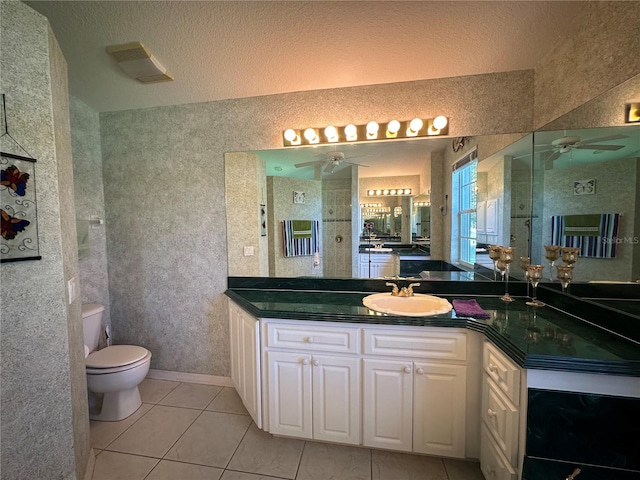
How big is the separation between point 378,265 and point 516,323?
92 cm

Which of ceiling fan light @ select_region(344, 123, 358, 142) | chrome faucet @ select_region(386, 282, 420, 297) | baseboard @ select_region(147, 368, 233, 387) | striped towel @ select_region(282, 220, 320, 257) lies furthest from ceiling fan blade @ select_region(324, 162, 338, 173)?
baseboard @ select_region(147, 368, 233, 387)

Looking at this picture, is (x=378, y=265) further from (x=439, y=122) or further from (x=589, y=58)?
(x=589, y=58)

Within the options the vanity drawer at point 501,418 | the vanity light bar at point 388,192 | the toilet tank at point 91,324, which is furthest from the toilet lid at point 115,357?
the vanity drawer at point 501,418

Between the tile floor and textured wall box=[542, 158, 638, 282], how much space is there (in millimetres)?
1245

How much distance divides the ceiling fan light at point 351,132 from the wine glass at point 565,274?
4.78 ft

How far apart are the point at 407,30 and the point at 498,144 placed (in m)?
0.97

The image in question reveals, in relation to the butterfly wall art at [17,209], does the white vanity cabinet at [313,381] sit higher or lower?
lower

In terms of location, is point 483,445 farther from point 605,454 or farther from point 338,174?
point 338,174

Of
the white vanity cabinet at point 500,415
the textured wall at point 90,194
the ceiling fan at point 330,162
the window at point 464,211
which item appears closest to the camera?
the white vanity cabinet at point 500,415

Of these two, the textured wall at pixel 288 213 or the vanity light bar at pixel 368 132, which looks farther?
the textured wall at pixel 288 213

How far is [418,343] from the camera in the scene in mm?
1389

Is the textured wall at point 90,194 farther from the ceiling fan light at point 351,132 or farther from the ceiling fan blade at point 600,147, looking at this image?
the ceiling fan blade at point 600,147

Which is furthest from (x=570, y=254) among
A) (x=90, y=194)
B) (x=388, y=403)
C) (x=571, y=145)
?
(x=90, y=194)

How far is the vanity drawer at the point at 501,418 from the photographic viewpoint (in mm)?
1074
